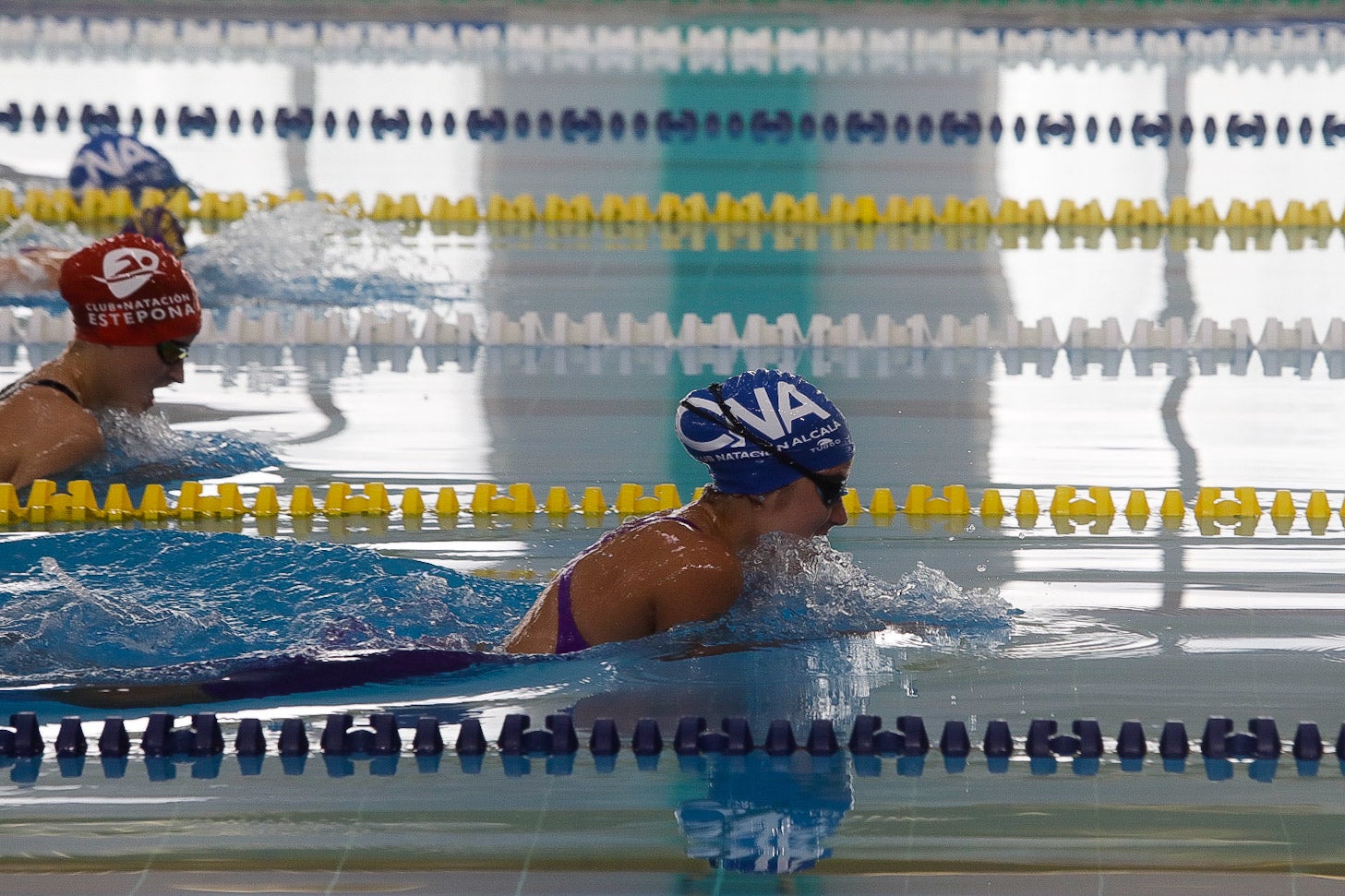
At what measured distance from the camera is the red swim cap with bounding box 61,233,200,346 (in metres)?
5.20

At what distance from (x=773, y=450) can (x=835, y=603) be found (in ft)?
1.61

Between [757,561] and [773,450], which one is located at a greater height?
[773,450]

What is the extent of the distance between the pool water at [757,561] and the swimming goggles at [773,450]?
135 mm

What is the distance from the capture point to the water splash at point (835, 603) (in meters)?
3.94

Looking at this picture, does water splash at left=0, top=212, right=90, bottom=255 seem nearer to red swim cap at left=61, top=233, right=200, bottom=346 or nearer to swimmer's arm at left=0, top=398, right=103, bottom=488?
red swim cap at left=61, top=233, right=200, bottom=346

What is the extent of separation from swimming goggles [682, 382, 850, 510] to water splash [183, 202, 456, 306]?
13.2 feet

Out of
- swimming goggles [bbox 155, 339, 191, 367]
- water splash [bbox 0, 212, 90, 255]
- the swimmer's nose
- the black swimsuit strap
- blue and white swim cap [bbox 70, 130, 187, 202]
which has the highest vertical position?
blue and white swim cap [bbox 70, 130, 187, 202]

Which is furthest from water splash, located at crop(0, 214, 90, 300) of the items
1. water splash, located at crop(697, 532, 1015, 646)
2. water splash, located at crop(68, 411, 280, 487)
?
water splash, located at crop(697, 532, 1015, 646)

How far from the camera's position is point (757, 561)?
12.8 feet

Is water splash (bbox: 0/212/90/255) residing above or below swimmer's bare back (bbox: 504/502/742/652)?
above

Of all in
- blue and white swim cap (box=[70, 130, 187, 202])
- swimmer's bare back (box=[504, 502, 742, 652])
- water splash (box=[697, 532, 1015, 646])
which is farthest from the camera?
blue and white swim cap (box=[70, 130, 187, 202])

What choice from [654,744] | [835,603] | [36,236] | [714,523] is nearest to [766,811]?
[654,744]

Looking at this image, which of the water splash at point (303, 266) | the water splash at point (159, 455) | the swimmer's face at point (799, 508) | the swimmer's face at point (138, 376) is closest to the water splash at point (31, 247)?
the water splash at point (303, 266)

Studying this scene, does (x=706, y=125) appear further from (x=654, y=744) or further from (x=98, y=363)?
(x=654, y=744)
